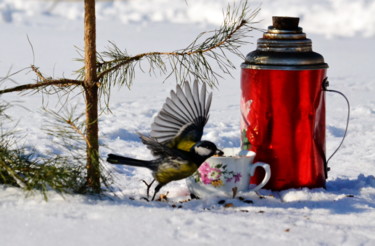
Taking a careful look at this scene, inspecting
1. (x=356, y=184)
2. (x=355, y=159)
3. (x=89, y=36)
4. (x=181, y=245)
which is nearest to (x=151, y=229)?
(x=181, y=245)

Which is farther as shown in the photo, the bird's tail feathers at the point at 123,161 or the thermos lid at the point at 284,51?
the thermos lid at the point at 284,51

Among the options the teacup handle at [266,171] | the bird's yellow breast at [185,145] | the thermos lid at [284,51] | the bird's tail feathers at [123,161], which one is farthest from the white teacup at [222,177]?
the thermos lid at [284,51]

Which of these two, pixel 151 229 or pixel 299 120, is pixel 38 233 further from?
pixel 299 120

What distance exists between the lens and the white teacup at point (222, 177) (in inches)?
103

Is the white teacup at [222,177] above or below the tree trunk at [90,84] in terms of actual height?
below

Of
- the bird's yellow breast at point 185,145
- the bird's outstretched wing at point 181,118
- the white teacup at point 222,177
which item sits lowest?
the white teacup at point 222,177

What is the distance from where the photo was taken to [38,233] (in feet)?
6.33

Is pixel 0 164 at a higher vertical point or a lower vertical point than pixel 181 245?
higher

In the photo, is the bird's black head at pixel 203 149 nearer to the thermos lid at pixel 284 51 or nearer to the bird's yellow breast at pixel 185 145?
the bird's yellow breast at pixel 185 145

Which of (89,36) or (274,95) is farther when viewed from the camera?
(274,95)

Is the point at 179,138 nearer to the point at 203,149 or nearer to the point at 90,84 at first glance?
the point at 203,149

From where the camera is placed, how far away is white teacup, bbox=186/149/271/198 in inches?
103

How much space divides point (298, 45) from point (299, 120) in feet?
1.07

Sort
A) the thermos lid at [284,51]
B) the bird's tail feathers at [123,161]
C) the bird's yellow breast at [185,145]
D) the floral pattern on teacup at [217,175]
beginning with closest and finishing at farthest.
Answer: the bird's tail feathers at [123,161] → the bird's yellow breast at [185,145] → the floral pattern on teacup at [217,175] → the thermos lid at [284,51]
